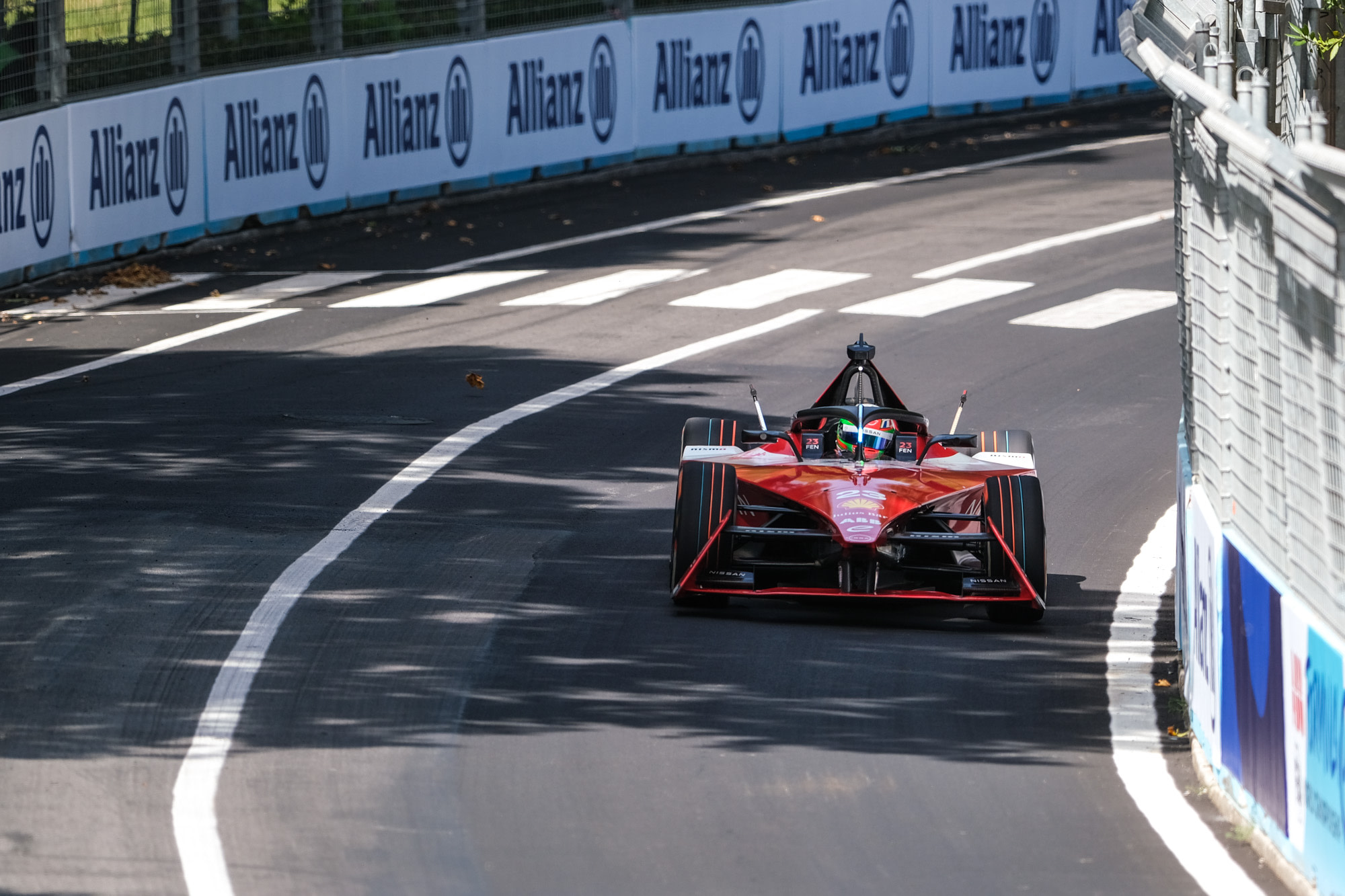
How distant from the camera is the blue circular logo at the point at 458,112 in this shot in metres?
26.5

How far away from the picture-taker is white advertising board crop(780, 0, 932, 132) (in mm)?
30859

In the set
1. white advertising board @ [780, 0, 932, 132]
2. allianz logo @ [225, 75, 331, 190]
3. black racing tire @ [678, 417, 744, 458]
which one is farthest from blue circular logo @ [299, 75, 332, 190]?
black racing tire @ [678, 417, 744, 458]

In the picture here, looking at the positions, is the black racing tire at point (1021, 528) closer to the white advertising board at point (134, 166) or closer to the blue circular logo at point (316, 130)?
the white advertising board at point (134, 166)

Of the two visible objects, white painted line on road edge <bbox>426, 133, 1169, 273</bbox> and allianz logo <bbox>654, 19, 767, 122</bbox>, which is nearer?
white painted line on road edge <bbox>426, 133, 1169, 273</bbox>

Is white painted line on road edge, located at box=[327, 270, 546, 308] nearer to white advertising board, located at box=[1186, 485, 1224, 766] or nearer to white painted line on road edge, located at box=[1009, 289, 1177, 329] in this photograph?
white painted line on road edge, located at box=[1009, 289, 1177, 329]

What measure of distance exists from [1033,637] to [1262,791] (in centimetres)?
310

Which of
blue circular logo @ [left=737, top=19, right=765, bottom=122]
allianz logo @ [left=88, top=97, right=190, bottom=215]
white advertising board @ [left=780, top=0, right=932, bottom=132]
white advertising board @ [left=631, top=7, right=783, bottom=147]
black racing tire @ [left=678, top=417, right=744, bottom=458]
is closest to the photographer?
black racing tire @ [left=678, top=417, right=744, bottom=458]

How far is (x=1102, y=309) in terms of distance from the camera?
20.3 meters

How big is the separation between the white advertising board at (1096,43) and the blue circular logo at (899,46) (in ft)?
11.9

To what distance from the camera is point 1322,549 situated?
708 cm

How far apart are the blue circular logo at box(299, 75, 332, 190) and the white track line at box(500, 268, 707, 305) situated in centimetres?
450

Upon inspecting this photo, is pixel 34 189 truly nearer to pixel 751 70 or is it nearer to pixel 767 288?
pixel 767 288

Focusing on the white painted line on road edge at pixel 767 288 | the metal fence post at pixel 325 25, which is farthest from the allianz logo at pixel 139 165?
the white painted line on road edge at pixel 767 288

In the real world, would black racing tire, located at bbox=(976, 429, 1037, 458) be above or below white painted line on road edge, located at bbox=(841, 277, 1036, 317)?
below
